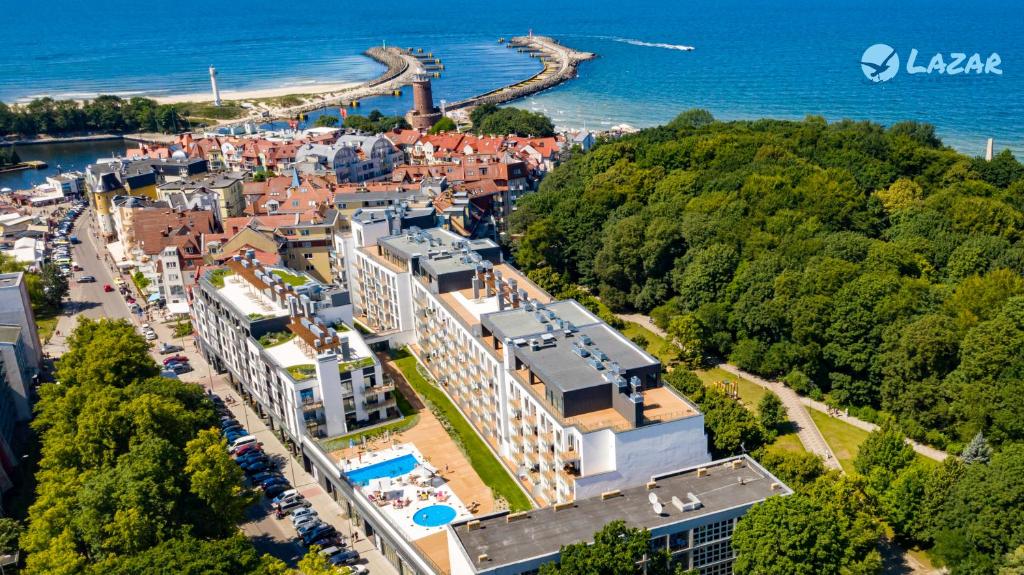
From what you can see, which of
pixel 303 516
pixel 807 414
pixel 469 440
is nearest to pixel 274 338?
pixel 303 516

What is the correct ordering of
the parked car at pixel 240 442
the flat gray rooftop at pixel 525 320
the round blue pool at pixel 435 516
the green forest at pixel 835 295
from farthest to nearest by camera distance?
the parked car at pixel 240 442 < the flat gray rooftop at pixel 525 320 < the round blue pool at pixel 435 516 < the green forest at pixel 835 295

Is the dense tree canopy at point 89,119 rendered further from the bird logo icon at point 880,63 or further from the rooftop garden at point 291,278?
the bird logo icon at point 880,63

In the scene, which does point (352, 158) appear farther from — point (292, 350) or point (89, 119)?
point (89, 119)

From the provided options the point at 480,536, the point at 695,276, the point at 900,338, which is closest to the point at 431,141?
the point at 695,276

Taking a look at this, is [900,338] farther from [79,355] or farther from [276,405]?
[79,355]

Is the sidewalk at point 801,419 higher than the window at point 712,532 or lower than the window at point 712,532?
lower

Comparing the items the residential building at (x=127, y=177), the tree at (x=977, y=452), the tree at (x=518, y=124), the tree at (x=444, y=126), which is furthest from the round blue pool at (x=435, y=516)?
the tree at (x=444, y=126)
